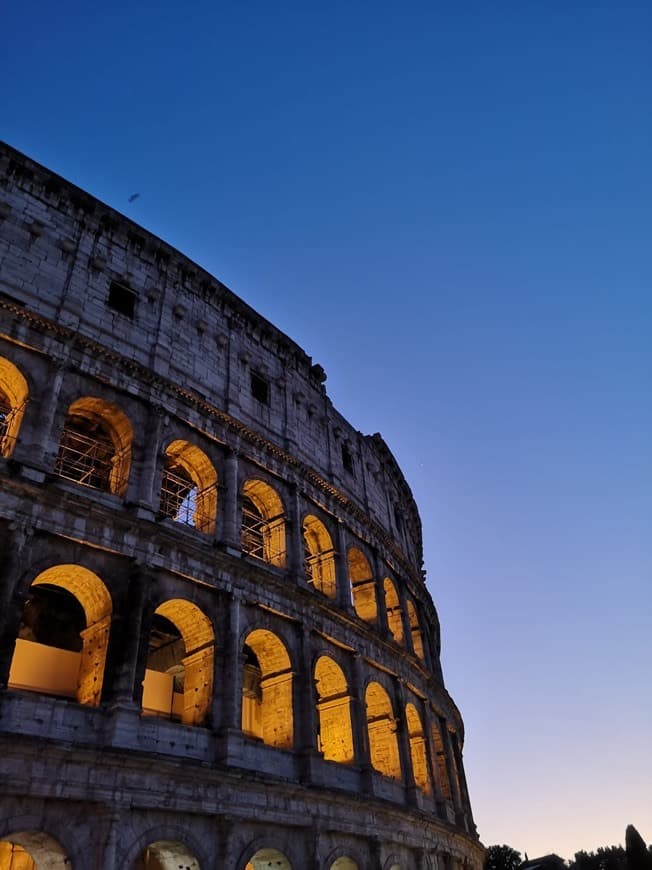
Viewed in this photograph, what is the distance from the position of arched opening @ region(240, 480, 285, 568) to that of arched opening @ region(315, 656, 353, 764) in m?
2.83

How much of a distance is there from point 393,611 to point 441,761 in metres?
4.93

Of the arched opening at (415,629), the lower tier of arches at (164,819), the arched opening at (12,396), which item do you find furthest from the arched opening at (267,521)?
the arched opening at (415,629)

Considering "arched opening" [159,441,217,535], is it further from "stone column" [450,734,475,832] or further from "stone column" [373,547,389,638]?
"stone column" [450,734,475,832]

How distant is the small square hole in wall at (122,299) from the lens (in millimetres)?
16969

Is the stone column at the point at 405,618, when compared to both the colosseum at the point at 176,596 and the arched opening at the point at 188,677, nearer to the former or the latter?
the colosseum at the point at 176,596

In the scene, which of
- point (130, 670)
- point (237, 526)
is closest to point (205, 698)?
point (130, 670)

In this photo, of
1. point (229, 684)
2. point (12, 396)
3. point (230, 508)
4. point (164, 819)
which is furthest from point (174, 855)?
point (12, 396)

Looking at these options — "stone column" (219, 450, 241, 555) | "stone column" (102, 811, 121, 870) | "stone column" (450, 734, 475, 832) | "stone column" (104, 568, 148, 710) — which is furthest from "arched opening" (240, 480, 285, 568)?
"stone column" (450, 734, 475, 832)

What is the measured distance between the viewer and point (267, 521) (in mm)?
18734

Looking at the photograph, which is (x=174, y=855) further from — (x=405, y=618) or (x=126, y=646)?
(x=405, y=618)

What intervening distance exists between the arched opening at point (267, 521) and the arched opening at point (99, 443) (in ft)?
11.4

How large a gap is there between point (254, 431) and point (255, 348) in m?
3.48

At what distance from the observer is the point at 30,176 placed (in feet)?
53.7

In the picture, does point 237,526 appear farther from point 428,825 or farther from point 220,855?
point 428,825
